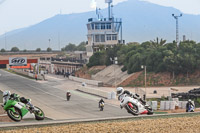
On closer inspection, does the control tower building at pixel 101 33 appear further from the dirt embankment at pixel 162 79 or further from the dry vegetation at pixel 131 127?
the dry vegetation at pixel 131 127

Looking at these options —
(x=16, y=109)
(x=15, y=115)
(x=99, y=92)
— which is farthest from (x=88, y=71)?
(x=16, y=109)

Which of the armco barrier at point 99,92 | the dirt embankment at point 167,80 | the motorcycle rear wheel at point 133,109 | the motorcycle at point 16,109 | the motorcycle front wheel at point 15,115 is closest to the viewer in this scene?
the motorcycle at point 16,109

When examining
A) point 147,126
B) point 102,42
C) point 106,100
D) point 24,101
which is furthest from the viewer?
point 102,42

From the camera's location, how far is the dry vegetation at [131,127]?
56.5 feet

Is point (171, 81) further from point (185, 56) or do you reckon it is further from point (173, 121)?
point (173, 121)

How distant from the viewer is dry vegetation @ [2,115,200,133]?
56.5ft

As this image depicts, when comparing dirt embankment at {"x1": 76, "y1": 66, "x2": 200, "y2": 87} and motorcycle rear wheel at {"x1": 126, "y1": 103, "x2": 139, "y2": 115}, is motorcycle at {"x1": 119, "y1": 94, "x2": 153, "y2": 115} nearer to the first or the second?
motorcycle rear wheel at {"x1": 126, "y1": 103, "x2": 139, "y2": 115}

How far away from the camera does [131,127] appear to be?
58.9 ft

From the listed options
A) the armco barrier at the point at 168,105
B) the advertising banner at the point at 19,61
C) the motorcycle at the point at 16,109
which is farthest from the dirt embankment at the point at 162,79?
the motorcycle at the point at 16,109

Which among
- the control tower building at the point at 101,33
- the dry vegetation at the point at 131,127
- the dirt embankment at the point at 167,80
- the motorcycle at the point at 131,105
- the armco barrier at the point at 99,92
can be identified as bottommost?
the armco barrier at the point at 99,92

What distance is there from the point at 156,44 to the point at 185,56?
2005cm

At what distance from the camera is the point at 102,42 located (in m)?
133

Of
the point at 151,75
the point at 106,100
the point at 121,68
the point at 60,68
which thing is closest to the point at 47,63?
the point at 60,68

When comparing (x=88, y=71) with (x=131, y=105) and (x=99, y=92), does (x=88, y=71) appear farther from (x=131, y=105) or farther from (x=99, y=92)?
(x=131, y=105)
